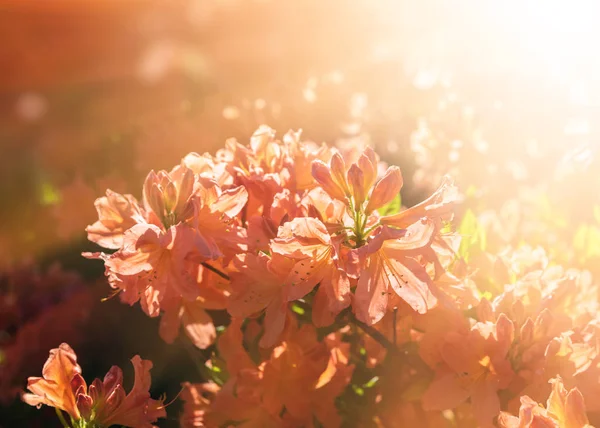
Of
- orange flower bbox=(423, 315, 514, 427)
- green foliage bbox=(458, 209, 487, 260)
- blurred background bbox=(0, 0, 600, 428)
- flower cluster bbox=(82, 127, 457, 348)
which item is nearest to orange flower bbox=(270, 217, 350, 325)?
flower cluster bbox=(82, 127, 457, 348)

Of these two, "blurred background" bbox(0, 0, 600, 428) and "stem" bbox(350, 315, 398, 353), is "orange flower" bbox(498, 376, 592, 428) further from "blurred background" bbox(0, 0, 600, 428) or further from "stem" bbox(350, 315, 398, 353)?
"blurred background" bbox(0, 0, 600, 428)

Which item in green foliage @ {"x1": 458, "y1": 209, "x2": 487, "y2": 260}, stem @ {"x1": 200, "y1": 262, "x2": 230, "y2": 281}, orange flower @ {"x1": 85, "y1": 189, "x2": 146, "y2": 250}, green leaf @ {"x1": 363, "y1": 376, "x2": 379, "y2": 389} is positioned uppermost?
orange flower @ {"x1": 85, "y1": 189, "x2": 146, "y2": 250}

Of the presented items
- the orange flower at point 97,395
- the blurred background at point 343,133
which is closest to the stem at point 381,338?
the orange flower at point 97,395

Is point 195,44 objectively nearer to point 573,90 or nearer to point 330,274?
point 573,90

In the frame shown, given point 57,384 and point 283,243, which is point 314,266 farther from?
point 57,384

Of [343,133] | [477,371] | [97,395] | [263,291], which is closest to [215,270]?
[263,291]

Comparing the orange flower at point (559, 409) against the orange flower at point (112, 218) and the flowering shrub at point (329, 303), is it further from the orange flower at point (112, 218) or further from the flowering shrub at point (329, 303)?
the orange flower at point (112, 218)

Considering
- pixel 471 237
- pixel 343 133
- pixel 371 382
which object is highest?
pixel 343 133
